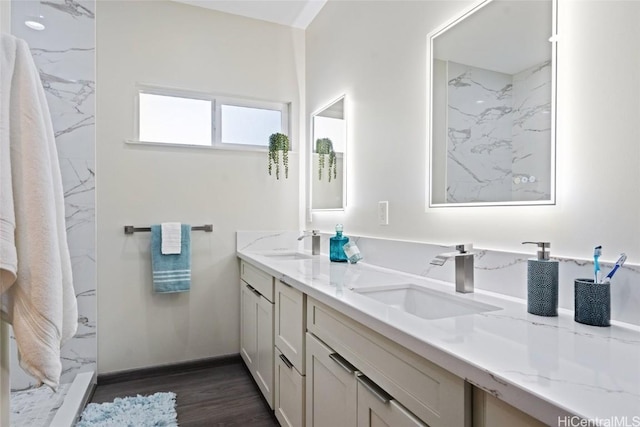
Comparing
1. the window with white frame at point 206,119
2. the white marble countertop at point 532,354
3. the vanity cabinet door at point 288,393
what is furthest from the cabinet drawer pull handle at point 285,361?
the window with white frame at point 206,119

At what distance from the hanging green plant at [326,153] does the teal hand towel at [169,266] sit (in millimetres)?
1009

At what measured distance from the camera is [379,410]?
3.02 ft

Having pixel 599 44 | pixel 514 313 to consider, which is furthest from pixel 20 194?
pixel 599 44

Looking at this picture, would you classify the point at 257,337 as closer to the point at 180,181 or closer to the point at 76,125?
the point at 180,181

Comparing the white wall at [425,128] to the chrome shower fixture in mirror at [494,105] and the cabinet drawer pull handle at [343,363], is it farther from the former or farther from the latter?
the cabinet drawer pull handle at [343,363]

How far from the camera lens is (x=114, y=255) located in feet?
7.53

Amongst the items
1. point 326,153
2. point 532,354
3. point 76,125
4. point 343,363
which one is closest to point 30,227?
point 343,363

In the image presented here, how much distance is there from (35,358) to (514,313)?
1149mm

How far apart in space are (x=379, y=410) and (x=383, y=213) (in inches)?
41.9

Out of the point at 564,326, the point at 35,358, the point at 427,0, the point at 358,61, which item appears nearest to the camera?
the point at 35,358

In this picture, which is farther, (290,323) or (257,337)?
(257,337)

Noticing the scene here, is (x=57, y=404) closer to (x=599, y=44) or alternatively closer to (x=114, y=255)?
(x=114, y=255)

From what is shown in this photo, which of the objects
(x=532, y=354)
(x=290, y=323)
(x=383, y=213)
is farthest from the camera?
(x=383, y=213)

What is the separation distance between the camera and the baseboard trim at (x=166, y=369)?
89.7 inches
